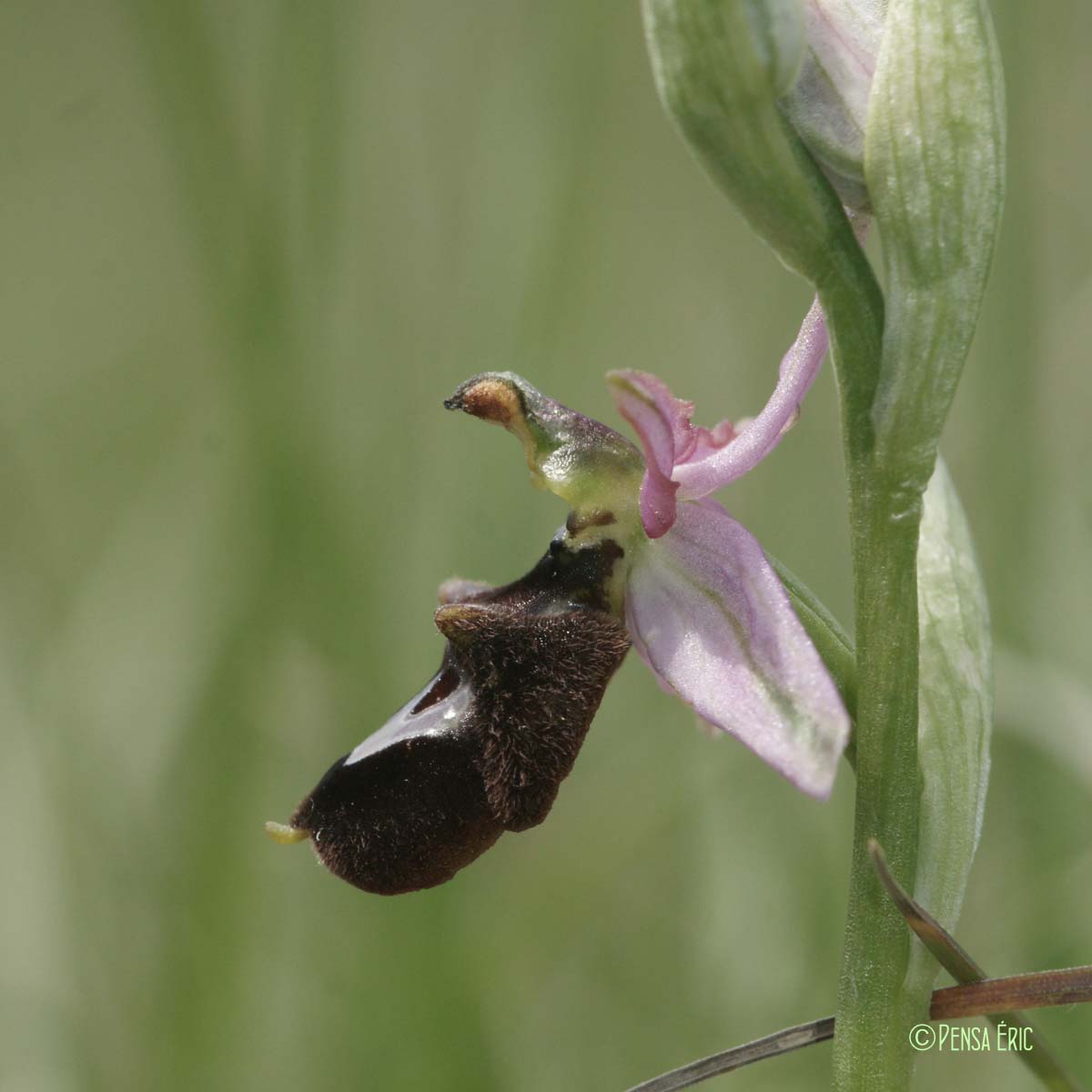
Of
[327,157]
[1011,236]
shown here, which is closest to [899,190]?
[327,157]

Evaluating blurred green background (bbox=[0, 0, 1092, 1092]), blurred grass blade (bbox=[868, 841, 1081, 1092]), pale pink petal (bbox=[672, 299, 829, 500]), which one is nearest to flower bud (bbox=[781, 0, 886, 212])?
pale pink petal (bbox=[672, 299, 829, 500])

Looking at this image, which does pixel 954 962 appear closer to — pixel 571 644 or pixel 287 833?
pixel 571 644

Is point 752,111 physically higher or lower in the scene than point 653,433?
higher

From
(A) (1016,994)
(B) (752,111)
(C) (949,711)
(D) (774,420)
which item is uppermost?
(B) (752,111)

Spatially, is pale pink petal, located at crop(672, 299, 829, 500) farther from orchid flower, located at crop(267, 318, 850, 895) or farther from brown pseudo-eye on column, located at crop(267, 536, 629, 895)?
brown pseudo-eye on column, located at crop(267, 536, 629, 895)

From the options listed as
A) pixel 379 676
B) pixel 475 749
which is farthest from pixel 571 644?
pixel 379 676

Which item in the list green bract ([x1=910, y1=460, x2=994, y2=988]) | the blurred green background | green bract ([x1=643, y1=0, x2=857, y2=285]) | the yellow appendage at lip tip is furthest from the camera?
the blurred green background

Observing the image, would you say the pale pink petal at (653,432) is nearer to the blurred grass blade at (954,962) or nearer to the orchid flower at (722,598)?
the orchid flower at (722,598)
